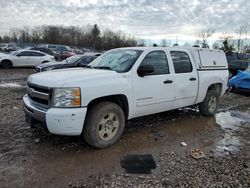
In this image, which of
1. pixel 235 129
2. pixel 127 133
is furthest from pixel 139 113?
pixel 235 129

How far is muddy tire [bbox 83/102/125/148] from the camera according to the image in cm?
465

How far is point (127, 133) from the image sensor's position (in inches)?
230

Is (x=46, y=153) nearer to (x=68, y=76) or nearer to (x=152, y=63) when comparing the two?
(x=68, y=76)

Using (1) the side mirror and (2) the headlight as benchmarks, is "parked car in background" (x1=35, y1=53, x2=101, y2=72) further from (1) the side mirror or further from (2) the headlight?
(2) the headlight

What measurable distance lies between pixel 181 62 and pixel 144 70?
1.52 metres

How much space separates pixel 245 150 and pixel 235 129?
1.44 meters

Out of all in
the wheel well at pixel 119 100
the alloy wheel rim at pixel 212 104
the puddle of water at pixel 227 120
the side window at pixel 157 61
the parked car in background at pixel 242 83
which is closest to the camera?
the wheel well at pixel 119 100

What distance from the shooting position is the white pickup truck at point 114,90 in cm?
438

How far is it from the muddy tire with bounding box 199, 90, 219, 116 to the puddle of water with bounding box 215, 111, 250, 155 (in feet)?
0.94

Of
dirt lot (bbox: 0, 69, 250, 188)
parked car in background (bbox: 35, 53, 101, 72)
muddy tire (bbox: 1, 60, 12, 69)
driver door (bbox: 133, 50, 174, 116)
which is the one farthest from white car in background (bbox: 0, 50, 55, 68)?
driver door (bbox: 133, 50, 174, 116)

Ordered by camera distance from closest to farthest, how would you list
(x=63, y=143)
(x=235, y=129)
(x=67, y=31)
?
(x=63, y=143), (x=235, y=129), (x=67, y=31)

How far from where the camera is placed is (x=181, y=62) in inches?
253

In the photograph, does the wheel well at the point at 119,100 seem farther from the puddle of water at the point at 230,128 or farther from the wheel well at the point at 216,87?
the wheel well at the point at 216,87

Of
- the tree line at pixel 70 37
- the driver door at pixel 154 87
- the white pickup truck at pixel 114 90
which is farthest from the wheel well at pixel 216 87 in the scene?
the tree line at pixel 70 37
